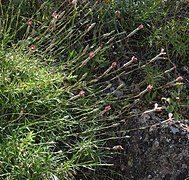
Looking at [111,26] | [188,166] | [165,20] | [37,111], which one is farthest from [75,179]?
[165,20]

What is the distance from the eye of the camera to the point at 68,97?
2984mm

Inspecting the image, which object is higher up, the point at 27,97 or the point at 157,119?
the point at 27,97

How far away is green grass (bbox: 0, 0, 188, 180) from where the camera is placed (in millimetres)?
2574

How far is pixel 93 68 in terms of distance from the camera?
3.34m

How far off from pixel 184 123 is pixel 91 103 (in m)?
0.59

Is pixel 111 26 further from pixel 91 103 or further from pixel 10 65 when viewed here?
pixel 10 65

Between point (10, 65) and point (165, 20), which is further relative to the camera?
point (165, 20)

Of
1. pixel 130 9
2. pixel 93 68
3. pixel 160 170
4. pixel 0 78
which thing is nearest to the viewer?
pixel 0 78

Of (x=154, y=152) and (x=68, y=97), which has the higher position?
(x=68, y=97)

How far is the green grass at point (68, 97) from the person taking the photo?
101 inches

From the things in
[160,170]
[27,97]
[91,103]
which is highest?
[27,97]

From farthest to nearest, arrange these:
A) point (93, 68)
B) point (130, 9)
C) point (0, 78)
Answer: point (130, 9)
point (93, 68)
point (0, 78)

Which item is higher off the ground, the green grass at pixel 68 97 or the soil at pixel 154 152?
the green grass at pixel 68 97

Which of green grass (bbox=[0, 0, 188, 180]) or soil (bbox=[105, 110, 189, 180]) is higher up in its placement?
green grass (bbox=[0, 0, 188, 180])
